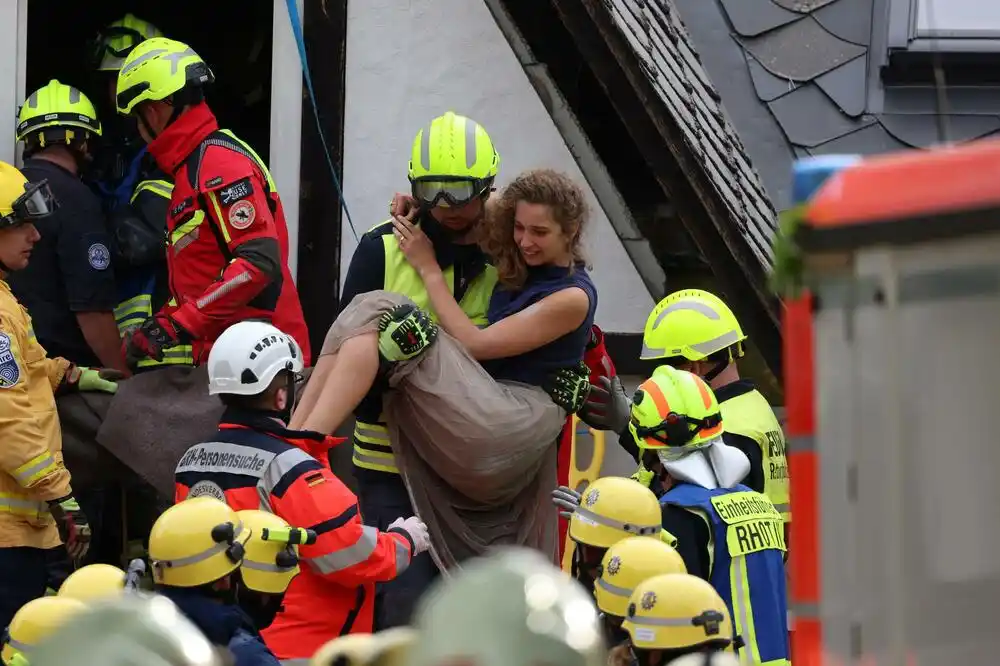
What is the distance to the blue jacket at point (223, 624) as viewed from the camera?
4.40 m

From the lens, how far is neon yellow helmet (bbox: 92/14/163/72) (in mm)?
7777

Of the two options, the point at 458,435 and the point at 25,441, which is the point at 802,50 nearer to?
the point at 458,435

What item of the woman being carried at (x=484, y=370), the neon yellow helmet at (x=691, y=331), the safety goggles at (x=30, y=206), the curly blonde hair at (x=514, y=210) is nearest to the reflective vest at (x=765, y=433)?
the neon yellow helmet at (x=691, y=331)

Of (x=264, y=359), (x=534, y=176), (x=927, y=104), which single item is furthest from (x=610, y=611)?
(x=927, y=104)

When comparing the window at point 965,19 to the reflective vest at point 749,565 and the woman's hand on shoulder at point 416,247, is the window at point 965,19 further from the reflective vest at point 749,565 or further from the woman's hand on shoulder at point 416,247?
the reflective vest at point 749,565

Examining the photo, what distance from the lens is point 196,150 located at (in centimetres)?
657

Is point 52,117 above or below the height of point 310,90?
above

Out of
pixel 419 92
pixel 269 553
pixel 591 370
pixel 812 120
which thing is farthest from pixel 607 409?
pixel 812 120

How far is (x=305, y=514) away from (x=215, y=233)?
1716mm

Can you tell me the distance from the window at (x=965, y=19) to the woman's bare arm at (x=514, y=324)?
349cm

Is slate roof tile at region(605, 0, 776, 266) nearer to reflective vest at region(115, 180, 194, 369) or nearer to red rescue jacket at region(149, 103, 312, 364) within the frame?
red rescue jacket at region(149, 103, 312, 364)

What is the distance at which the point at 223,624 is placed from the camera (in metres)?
4.45

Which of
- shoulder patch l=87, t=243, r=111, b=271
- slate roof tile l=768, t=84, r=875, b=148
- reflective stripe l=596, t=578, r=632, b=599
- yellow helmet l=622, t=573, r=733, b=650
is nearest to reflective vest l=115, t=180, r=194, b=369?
shoulder patch l=87, t=243, r=111, b=271

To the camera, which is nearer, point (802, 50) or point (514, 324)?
point (514, 324)
